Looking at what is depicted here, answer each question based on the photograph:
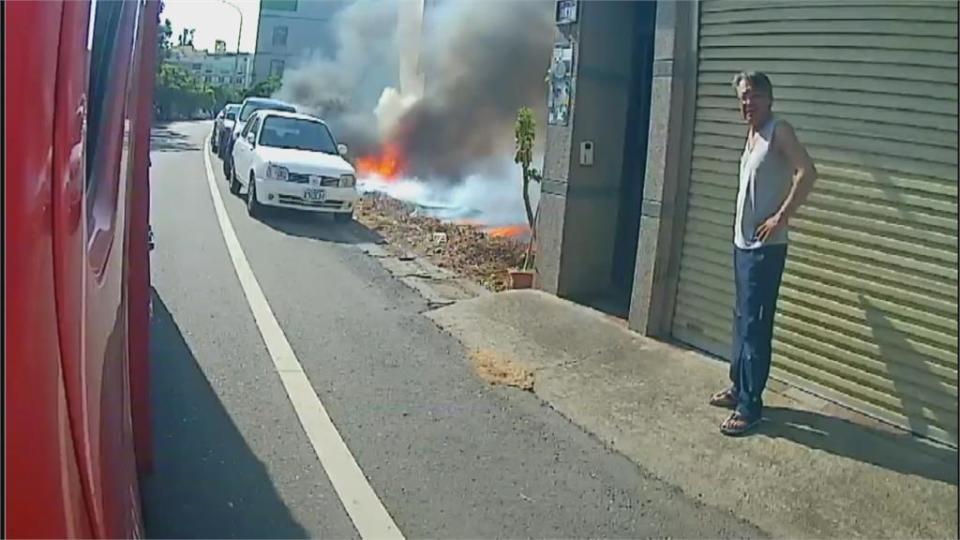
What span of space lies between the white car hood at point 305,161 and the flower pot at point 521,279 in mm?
5721

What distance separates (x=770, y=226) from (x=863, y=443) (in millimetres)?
1273

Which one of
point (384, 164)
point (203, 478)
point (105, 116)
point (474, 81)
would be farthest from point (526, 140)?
point (384, 164)

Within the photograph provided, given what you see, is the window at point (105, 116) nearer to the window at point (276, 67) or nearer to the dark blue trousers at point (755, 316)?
the dark blue trousers at point (755, 316)

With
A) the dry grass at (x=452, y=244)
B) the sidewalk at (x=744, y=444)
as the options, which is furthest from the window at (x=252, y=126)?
the sidewalk at (x=744, y=444)

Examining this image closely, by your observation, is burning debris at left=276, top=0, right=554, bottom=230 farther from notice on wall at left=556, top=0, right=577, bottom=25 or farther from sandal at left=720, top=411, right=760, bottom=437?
sandal at left=720, top=411, right=760, bottom=437

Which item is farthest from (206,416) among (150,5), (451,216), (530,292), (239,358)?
(451,216)

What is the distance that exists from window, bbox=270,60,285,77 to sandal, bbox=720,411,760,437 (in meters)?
29.0

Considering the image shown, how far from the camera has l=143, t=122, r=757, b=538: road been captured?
4203 mm

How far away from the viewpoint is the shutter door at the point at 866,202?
532cm

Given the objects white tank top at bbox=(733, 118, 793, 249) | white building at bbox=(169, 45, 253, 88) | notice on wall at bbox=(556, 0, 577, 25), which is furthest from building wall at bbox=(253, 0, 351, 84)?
white tank top at bbox=(733, 118, 793, 249)

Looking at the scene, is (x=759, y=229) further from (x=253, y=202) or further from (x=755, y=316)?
(x=253, y=202)

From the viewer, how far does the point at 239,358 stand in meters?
6.48

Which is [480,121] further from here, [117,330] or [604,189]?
[117,330]

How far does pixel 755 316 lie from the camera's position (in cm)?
543
